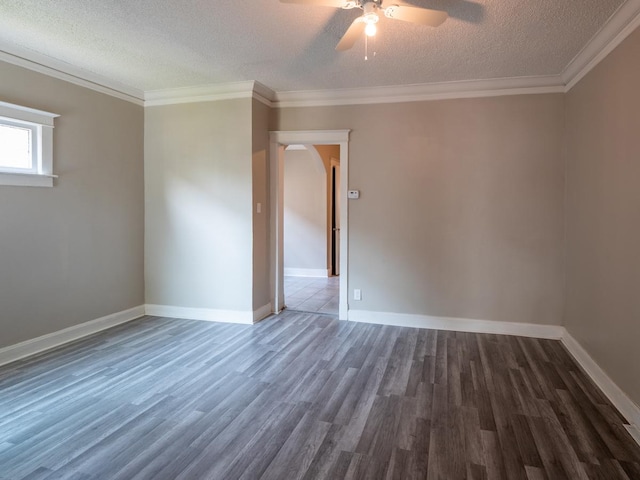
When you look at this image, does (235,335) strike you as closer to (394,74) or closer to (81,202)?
(81,202)

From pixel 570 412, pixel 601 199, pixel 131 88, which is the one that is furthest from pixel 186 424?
pixel 131 88

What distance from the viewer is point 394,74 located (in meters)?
3.84

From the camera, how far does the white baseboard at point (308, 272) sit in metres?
7.68

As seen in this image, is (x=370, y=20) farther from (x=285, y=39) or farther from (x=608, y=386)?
(x=608, y=386)

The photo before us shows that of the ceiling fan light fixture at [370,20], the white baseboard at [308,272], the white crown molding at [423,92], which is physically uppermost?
the white crown molding at [423,92]

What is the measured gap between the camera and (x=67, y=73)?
3.65 meters

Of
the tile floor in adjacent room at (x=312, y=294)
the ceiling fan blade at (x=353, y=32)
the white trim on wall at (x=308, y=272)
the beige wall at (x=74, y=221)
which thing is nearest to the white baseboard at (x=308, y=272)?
the white trim on wall at (x=308, y=272)

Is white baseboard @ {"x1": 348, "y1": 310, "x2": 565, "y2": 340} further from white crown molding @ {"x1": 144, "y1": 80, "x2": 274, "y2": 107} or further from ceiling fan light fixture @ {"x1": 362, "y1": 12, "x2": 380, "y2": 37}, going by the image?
ceiling fan light fixture @ {"x1": 362, "y1": 12, "x2": 380, "y2": 37}

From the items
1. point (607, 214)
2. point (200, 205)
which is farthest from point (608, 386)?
point (200, 205)

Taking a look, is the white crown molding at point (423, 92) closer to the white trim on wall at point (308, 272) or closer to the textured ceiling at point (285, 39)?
the textured ceiling at point (285, 39)

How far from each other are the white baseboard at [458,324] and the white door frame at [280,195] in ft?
1.05

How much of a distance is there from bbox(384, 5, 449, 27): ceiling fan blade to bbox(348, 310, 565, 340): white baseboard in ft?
9.78

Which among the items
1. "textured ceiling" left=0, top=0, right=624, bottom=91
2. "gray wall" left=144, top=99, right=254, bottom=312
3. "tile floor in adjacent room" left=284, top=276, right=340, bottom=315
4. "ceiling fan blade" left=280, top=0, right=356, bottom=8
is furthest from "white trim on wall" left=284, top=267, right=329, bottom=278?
"ceiling fan blade" left=280, top=0, right=356, bottom=8

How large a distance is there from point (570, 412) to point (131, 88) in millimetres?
5061
